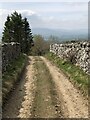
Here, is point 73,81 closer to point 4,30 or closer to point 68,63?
point 68,63

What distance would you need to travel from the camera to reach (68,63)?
101 ft

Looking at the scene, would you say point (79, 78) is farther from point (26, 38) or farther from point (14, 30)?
point (26, 38)

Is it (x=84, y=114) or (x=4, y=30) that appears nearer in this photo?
(x=84, y=114)

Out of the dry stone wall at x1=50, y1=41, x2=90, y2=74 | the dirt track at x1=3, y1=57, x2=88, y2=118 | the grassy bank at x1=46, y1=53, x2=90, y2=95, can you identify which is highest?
the dry stone wall at x1=50, y1=41, x2=90, y2=74

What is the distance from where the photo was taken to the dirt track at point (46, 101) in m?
14.5

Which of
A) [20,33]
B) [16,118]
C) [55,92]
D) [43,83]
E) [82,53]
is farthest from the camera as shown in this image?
[20,33]

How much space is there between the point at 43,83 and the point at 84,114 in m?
7.54

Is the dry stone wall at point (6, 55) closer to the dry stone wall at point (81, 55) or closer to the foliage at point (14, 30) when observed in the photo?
the dry stone wall at point (81, 55)

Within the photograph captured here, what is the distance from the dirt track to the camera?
47.5 ft

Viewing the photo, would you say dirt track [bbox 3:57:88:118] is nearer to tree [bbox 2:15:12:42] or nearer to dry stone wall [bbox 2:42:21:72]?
dry stone wall [bbox 2:42:21:72]

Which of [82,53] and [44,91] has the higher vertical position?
[82,53]

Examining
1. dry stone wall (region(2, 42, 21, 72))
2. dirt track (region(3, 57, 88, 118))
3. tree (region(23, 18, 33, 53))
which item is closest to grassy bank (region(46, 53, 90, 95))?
dirt track (region(3, 57, 88, 118))

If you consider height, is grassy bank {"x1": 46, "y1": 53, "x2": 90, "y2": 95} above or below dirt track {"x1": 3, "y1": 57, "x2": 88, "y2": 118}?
above

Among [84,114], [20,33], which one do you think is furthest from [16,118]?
[20,33]
